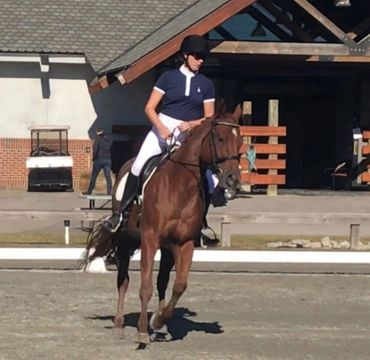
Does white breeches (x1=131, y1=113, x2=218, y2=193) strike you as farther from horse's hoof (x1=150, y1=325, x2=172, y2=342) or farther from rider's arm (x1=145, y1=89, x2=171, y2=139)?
horse's hoof (x1=150, y1=325, x2=172, y2=342)

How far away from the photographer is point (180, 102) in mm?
8805

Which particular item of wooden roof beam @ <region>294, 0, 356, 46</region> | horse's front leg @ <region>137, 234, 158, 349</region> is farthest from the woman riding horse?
wooden roof beam @ <region>294, 0, 356, 46</region>

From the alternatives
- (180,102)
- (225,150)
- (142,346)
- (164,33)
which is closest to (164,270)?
(142,346)

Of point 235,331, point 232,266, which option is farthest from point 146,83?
point 235,331

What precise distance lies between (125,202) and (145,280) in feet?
3.26

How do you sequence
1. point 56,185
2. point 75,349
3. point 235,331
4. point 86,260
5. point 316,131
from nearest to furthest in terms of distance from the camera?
point 75,349
point 235,331
point 86,260
point 56,185
point 316,131

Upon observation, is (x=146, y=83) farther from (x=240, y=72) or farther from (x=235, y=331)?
(x=235, y=331)

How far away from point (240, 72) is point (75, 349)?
21.5 meters

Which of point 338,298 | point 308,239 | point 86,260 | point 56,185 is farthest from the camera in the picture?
point 56,185

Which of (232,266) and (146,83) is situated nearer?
(232,266)

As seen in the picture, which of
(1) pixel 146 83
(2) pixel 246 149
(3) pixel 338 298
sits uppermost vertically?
(1) pixel 146 83

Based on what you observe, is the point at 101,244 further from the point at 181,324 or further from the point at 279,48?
the point at 279,48

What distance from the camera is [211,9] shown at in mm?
24922

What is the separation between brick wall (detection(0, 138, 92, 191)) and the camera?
95.4ft
